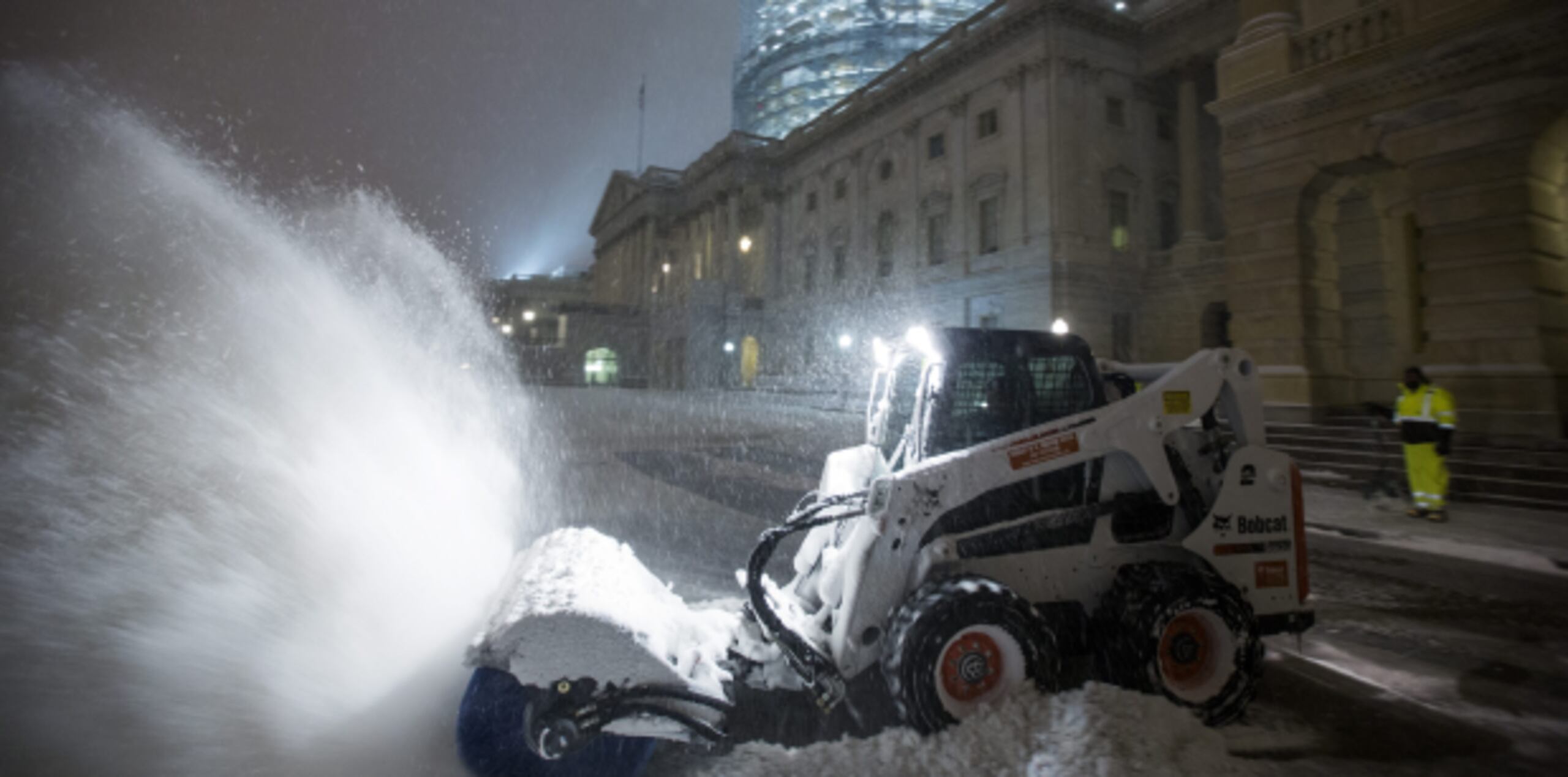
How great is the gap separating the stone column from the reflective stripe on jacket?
76.0 feet

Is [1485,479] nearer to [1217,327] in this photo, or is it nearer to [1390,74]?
[1390,74]

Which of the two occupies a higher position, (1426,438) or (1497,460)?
(1426,438)

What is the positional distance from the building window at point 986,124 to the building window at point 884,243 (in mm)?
7338

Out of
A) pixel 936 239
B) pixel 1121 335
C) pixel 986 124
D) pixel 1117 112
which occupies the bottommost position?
pixel 1121 335

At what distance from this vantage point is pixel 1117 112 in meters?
31.4

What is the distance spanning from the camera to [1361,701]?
392cm

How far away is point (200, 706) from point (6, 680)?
41.1 inches

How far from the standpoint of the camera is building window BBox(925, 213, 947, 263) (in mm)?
36125

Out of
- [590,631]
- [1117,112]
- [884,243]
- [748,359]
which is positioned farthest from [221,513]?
[748,359]

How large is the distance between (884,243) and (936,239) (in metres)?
4.36

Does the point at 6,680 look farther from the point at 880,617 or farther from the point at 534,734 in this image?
the point at 880,617

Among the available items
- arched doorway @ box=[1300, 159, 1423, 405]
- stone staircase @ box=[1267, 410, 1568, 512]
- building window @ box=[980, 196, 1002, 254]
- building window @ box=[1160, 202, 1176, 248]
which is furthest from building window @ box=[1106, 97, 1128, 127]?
stone staircase @ box=[1267, 410, 1568, 512]

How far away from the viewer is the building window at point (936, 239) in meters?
36.1

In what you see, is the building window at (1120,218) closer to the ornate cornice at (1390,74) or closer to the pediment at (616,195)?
the ornate cornice at (1390,74)
